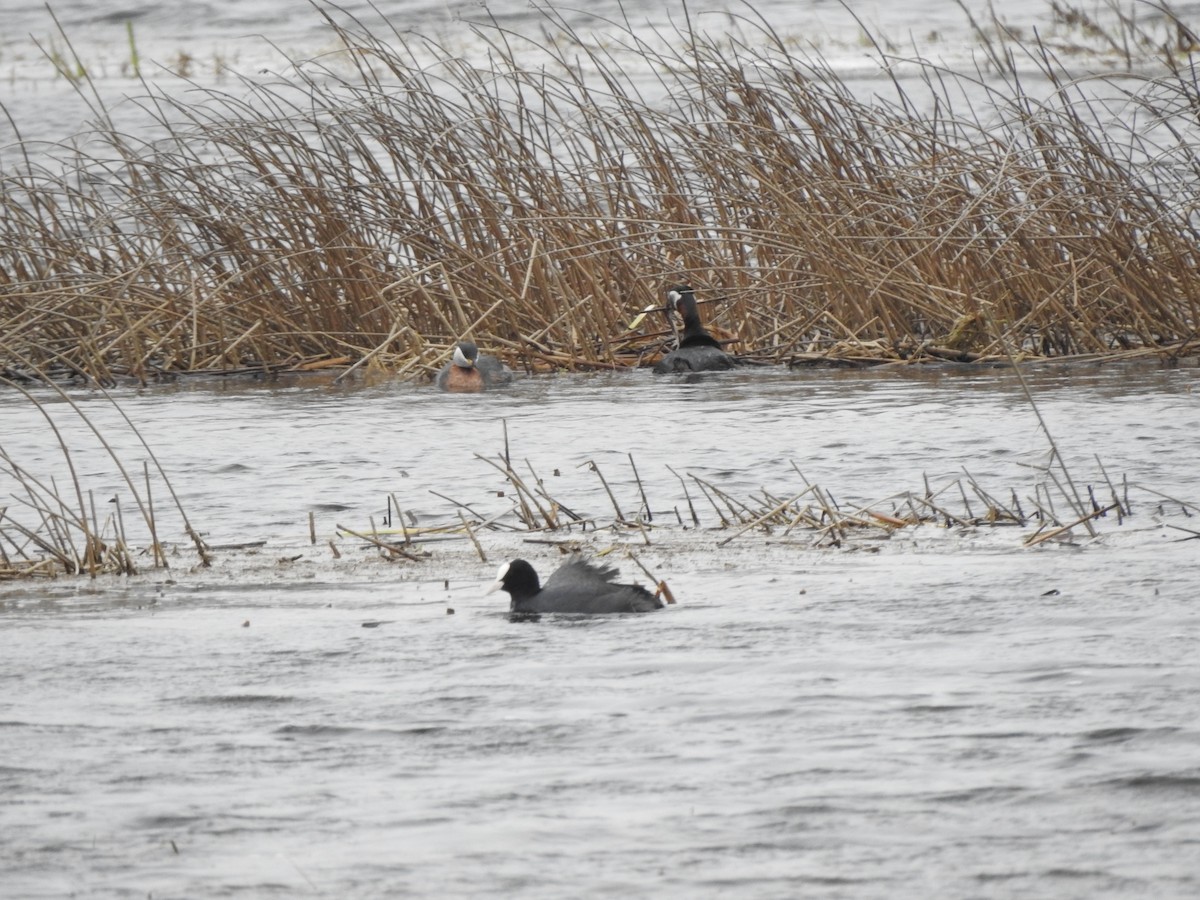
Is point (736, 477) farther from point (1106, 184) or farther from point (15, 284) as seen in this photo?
point (15, 284)

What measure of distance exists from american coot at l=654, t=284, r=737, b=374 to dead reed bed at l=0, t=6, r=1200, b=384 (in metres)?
0.26

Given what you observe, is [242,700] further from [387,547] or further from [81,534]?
[81,534]

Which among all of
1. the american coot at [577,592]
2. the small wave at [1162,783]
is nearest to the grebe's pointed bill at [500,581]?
the american coot at [577,592]

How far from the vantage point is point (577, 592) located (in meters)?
5.32

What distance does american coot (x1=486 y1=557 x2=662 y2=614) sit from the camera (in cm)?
529

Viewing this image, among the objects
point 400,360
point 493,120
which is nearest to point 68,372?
Answer: point 400,360

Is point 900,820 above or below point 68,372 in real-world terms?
below

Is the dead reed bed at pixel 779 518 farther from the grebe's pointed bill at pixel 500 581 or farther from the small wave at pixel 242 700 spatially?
the small wave at pixel 242 700

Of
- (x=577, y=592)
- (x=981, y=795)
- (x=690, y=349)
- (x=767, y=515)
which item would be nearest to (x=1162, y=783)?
(x=981, y=795)

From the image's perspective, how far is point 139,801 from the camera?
379 centimetres

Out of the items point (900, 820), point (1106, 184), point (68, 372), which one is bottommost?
point (900, 820)

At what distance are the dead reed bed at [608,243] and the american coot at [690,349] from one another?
0.26 metres

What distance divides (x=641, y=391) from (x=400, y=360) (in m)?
1.68

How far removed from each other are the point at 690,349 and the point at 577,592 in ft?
19.6
